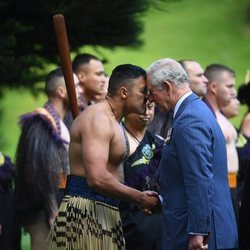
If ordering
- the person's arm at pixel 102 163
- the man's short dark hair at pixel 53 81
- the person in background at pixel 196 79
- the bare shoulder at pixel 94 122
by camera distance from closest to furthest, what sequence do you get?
the person's arm at pixel 102 163 < the bare shoulder at pixel 94 122 < the man's short dark hair at pixel 53 81 < the person in background at pixel 196 79

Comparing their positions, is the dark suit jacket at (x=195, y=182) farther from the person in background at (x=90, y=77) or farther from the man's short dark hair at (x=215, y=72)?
the man's short dark hair at (x=215, y=72)

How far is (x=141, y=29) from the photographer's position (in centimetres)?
1121

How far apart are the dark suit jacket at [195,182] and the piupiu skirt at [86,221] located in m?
0.49

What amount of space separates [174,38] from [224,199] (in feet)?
56.9

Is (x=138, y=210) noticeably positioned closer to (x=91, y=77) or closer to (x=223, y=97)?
(x=91, y=77)

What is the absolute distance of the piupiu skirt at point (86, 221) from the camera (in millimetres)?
7316

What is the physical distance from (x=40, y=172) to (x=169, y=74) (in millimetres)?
2827

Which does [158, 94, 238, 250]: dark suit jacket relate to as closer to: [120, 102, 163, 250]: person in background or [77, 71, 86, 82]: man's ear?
[120, 102, 163, 250]: person in background

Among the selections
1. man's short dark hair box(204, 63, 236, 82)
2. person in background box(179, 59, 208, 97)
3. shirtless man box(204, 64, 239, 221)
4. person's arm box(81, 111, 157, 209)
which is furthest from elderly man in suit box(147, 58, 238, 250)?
man's short dark hair box(204, 63, 236, 82)

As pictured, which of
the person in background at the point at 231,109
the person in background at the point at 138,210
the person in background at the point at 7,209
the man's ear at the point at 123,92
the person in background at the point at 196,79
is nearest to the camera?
the man's ear at the point at 123,92

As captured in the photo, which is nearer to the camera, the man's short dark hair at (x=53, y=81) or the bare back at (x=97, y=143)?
the bare back at (x=97, y=143)

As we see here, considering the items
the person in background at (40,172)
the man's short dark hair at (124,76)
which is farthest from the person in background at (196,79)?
the man's short dark hair at (124,76)

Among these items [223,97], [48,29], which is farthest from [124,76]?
[223,97]

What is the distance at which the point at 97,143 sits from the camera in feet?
23.4
